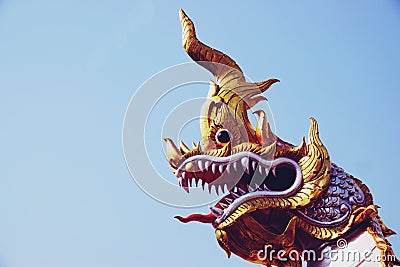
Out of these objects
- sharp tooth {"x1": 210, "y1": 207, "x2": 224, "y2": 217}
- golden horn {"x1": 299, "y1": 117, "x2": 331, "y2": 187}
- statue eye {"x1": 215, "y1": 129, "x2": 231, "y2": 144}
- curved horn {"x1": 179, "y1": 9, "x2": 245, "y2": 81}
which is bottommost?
sharp tooth {"x1": 210, "y1": 207, "x2": 224, "y2": 217}

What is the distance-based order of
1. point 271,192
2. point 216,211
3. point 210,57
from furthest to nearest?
point 210,57, point 271,192, point 216,211

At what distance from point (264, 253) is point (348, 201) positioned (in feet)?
3.47

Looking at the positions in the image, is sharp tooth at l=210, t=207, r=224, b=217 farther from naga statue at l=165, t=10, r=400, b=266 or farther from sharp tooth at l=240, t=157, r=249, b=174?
sharp tooth at l=240, t=157, r=249, b=174

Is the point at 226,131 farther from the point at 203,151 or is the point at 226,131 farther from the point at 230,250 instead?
the point at 230,250

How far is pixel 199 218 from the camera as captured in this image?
7090mm

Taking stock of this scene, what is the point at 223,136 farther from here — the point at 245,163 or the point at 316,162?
the point at 316,162

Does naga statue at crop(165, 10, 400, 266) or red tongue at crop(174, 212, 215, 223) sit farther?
red tongue at crop(174, 212, 215, 223)

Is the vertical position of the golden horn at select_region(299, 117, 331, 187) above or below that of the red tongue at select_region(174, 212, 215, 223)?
above

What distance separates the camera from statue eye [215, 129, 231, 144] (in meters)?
7.16

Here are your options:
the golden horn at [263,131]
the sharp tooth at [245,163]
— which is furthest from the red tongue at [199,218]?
the golden horn at [263,131]

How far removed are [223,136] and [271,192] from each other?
31.2 inches

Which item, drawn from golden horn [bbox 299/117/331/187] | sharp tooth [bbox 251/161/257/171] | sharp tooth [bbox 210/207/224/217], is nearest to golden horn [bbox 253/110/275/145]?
sharp tooth [bbox 251/161/257/171]

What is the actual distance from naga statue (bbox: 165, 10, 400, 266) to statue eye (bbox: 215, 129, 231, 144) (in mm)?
11

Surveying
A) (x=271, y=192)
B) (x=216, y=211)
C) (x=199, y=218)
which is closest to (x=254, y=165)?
(x=271, y=192)
